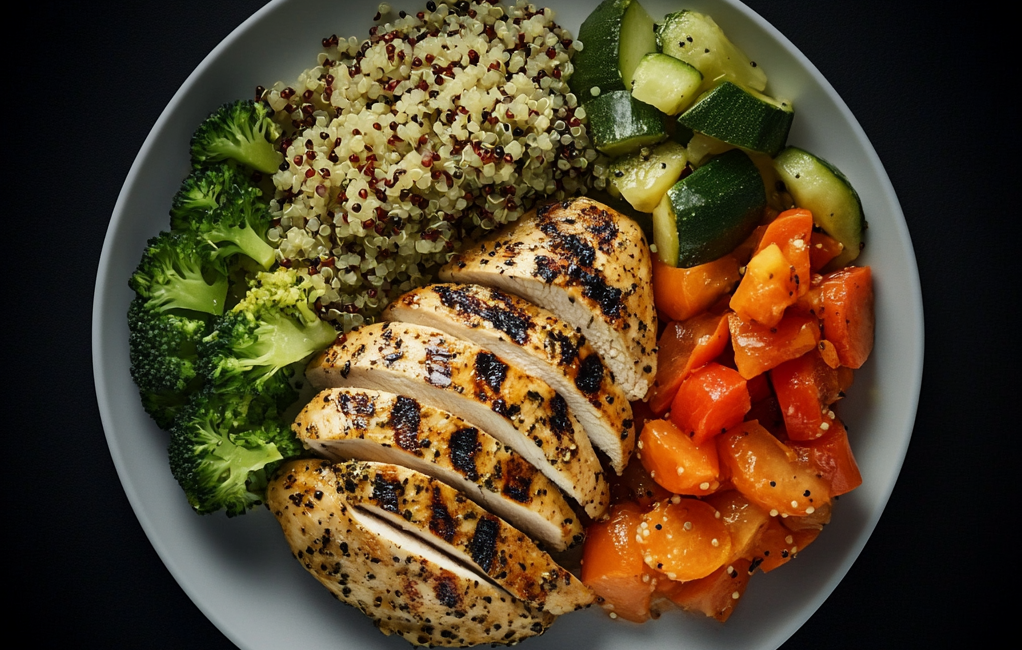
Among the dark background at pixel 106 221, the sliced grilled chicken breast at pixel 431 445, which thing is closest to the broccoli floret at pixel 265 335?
the sliced grilled chicken breast at pixel 431 445

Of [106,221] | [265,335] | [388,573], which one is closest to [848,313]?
[388,573]

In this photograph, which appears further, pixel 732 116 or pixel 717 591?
pixel 717 591

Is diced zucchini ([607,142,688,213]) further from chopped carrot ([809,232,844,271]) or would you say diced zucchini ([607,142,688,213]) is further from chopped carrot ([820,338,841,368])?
chopped carrot ([820,338,841,368])

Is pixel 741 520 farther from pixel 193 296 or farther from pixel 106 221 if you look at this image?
pixel 106 221

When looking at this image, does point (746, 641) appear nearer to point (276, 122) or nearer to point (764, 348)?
point (764, 348)

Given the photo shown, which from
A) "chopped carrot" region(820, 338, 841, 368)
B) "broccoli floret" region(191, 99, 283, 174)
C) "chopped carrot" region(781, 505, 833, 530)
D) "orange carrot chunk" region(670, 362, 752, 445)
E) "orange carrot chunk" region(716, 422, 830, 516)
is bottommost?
"chopped carrot" region(781, 505, 833, 530)

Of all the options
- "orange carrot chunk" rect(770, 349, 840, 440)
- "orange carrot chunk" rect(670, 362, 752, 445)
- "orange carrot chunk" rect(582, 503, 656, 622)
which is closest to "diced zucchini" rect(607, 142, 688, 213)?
"orange carrot chunk" rect(670, 362, 752, 445)

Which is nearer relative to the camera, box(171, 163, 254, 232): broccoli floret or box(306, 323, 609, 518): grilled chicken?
box(306, 323, 609, 518): grilled chicken
